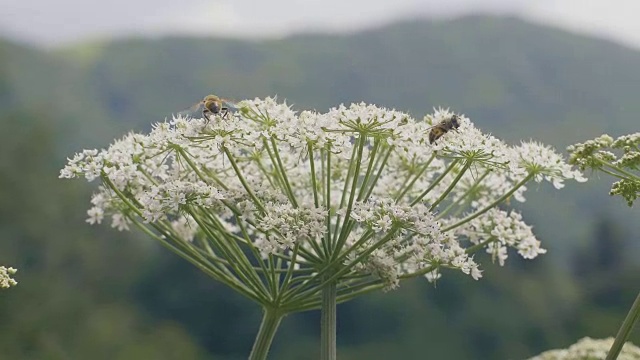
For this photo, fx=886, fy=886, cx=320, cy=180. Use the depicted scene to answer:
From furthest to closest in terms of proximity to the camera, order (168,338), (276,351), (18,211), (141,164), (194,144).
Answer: (276,351)
(168,338)
(18,211)
(141,164)
(194,144)

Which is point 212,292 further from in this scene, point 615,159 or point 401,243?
point 615,159

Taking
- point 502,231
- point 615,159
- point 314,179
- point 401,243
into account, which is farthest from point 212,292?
point 615,159

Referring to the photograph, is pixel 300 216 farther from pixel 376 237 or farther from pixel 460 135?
pixel 460 135

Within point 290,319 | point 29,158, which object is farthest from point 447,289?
point 29,158

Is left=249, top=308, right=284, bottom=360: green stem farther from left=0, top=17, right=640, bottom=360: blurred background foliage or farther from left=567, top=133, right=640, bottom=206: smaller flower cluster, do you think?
left=0, top=17, right=640, bottom=360: blurred background foliage

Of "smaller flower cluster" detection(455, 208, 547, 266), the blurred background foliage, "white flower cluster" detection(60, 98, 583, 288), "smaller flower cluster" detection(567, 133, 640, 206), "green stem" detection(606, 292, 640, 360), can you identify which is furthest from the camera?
the blurred background foliage

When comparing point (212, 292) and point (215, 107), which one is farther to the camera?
point (212, 292)

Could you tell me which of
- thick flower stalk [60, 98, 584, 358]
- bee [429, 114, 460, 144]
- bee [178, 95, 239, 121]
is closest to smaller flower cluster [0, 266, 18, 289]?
thick flower stalk [60, 98, 584, 358]
